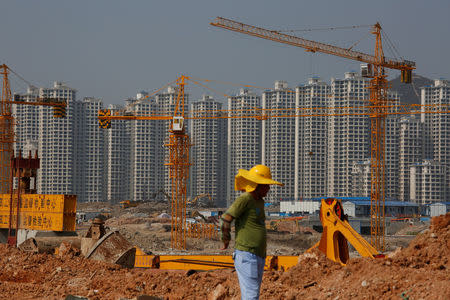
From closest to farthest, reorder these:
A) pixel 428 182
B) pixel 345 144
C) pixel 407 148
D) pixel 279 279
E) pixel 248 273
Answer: pixel 248 273 → pixel 279 279 → pixel 345 144 → pixel 428 182 → pixel 407 148

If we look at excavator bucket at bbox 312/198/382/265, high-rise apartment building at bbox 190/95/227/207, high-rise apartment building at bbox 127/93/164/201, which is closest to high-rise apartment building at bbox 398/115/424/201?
high-rise apartment building at bbox 190/95/227/207

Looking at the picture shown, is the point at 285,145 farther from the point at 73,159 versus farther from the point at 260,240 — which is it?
the point at 260,240

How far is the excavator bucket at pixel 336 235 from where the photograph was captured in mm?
10373

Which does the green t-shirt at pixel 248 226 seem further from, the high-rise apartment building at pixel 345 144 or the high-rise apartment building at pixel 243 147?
the high-rise apartment building at pixel 243 147

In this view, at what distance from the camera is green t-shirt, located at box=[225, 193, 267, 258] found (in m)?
6.34

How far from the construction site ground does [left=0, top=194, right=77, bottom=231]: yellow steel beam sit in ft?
29.6

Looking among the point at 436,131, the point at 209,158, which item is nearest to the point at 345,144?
the point at 436,131

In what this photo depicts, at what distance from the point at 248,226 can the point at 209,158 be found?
412ft

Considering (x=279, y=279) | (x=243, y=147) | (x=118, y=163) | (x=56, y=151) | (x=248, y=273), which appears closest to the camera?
(x=248, y=273)

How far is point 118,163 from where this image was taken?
425ft

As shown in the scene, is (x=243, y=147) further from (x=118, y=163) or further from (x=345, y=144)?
(x=118, y=163)

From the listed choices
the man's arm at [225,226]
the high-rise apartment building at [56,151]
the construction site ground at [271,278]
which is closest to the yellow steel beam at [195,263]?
the construction site ground at [271,278]

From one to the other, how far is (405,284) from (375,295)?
1.27 ft

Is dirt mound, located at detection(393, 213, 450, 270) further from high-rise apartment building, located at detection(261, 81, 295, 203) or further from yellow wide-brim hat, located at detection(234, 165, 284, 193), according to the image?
high-rise apartment building, located at detection(261, 81, 295, 203)
